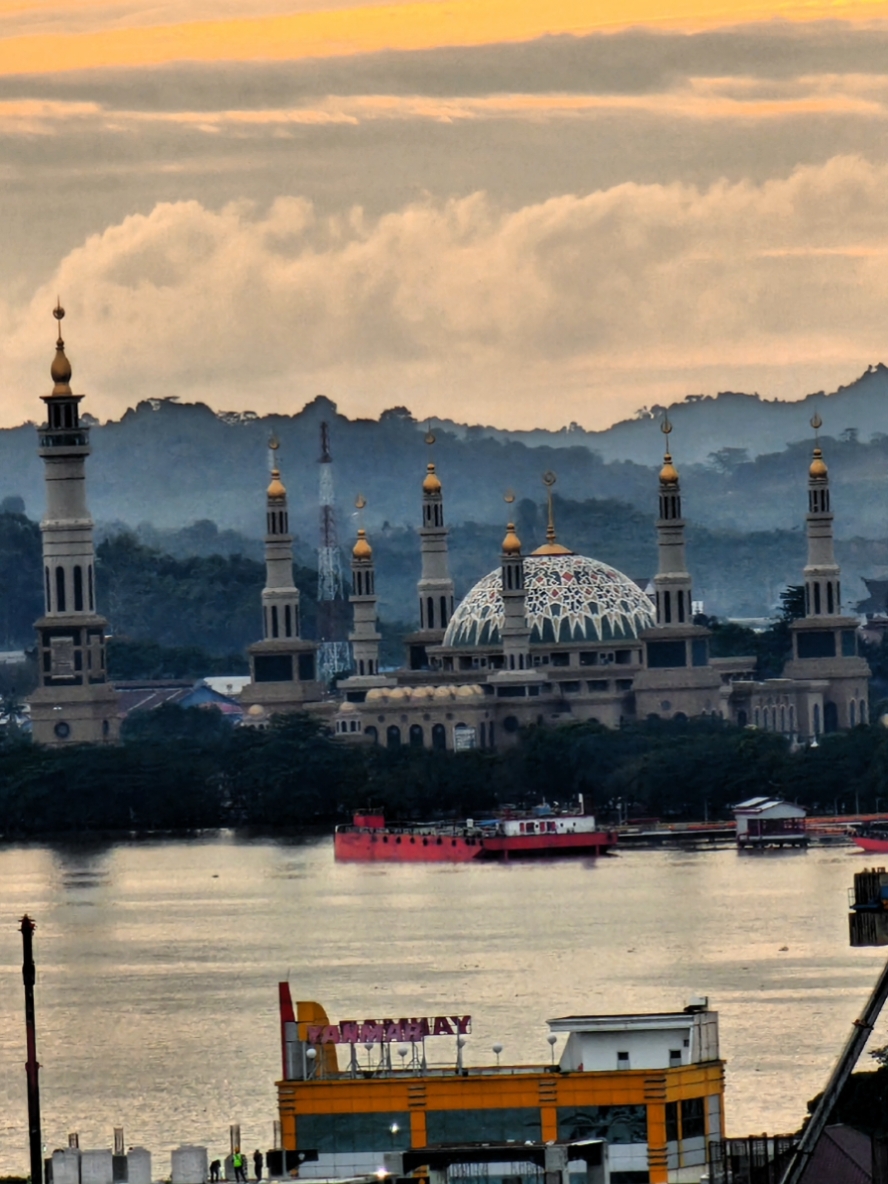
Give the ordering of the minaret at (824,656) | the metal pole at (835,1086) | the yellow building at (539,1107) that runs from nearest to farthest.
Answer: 1. the metal pole at (835,1086)
2. the yellow building at (539,1107)
3. the minaret at (824,656)

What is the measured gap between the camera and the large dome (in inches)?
5871

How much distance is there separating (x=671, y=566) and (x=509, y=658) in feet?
20.4

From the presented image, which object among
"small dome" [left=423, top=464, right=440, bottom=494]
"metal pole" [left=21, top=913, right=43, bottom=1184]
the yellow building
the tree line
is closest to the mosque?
"small dome" [left=423, top=464, right=440, bottom=494]

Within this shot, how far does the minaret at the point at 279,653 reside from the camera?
14838cm

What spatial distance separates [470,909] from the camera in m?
89.8

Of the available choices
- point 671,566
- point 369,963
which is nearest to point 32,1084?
point 369,963

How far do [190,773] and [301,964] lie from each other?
50.7 metres

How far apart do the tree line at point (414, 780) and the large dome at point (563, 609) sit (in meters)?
17.9

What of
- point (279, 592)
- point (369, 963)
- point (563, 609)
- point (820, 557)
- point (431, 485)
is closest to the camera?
point (369, 963)

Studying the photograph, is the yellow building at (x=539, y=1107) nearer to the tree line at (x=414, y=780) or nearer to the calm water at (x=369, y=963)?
the calm water at (x=369, y=963)

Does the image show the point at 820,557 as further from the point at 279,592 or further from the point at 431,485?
the point at 279,592

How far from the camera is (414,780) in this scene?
125 meters

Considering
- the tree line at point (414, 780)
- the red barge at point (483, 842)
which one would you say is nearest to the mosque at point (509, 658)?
the tree line at point (414, 780)

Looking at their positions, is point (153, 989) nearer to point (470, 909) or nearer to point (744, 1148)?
point (470, 909)
